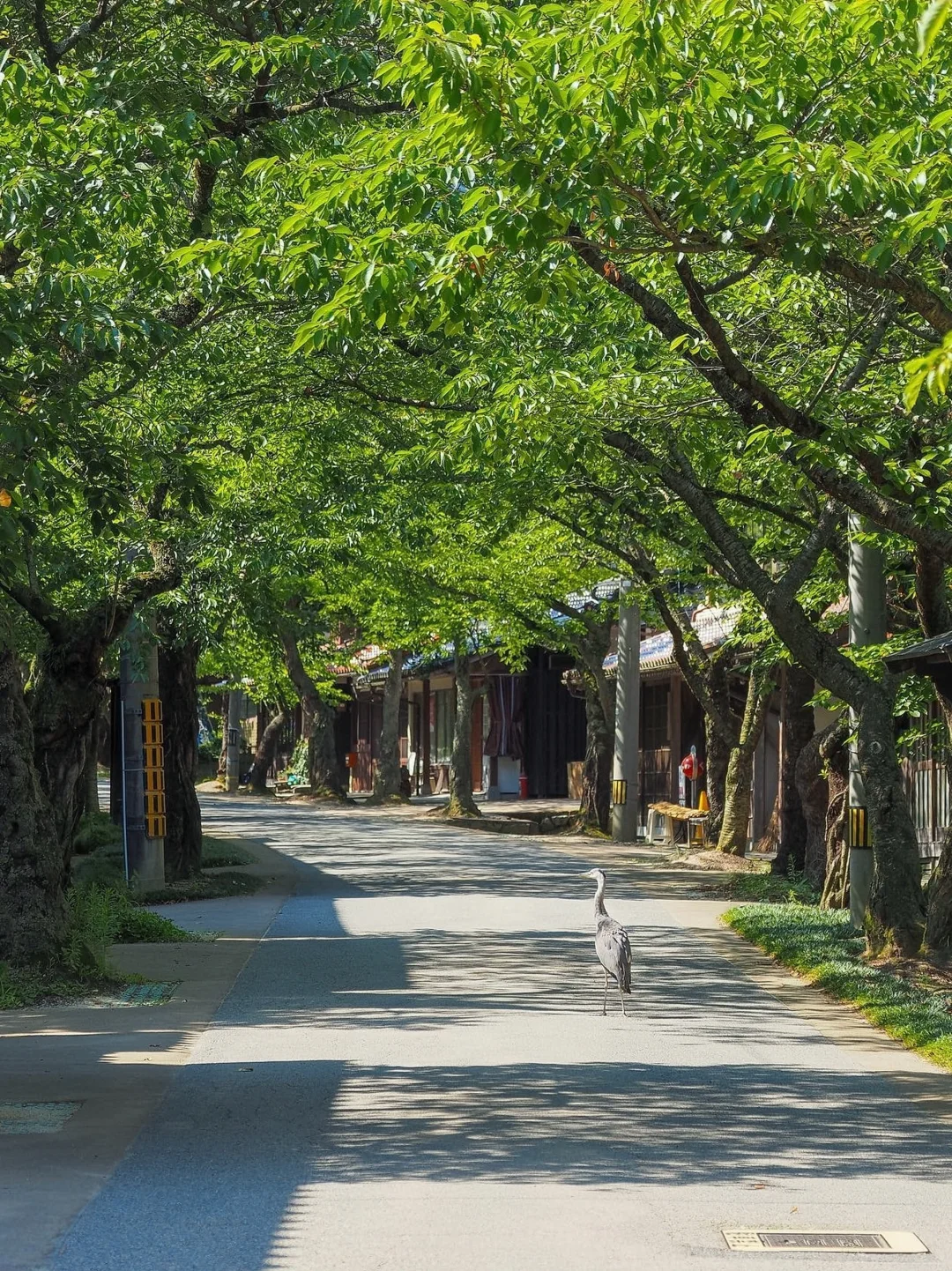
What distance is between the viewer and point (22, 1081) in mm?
10023

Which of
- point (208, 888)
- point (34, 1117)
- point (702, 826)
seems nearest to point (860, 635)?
point (208, 888)

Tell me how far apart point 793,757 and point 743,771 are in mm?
3164

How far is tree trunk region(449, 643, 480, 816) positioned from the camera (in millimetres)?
41656

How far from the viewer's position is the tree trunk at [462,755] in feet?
137

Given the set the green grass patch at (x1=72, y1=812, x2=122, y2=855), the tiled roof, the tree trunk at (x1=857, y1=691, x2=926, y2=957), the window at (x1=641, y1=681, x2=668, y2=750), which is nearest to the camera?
the tree trunk at (x1=857, y1=691, x2=926, y2=957)

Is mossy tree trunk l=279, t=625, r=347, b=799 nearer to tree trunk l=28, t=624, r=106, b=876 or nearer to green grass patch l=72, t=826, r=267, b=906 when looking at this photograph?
green grass patch l=72, t=826, r=267, b=906

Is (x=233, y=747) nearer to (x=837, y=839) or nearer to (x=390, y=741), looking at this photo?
(x=390, y=741)

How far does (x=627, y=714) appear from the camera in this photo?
3309 centimetres

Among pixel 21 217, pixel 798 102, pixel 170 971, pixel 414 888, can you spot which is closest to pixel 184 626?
pixel 414 888

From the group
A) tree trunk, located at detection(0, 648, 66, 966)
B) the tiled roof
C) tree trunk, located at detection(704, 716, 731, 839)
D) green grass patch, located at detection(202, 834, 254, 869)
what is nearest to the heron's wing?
tree trunk, located at detection(0, 648, 66, 966)

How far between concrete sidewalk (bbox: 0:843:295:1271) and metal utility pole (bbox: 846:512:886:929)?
5.93 meters

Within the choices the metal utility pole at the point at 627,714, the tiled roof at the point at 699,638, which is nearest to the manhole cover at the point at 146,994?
the tiled roof at the point at 699,638

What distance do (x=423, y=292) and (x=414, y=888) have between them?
14.9 m

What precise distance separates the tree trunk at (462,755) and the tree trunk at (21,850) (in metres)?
27.1
